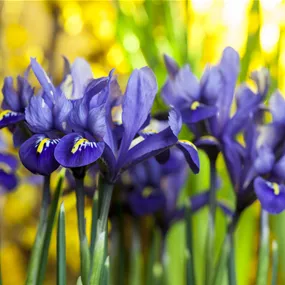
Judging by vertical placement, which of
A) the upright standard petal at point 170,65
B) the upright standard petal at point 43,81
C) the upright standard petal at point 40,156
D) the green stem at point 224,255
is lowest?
the green stem at point 224,255

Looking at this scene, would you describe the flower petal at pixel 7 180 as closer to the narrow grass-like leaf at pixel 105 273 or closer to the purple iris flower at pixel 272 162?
the narrow grass-like leaf at pixel 105 273

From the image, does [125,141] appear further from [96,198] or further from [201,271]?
[201,271]

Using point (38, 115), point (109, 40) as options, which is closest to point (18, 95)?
point (38, 115)

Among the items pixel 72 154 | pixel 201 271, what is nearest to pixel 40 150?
pixel 72 154

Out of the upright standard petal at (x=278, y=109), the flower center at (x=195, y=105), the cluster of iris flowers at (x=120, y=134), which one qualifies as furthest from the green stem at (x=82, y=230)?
the upright standard petal at (x=278, y=109)

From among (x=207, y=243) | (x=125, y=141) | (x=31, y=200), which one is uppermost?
(x=125, y=141)

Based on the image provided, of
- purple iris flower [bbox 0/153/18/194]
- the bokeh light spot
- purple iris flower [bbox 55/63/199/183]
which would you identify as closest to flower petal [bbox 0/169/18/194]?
purple iris flower [bbox 0/153/18/194]

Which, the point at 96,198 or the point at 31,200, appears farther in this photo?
the point at 31,200
